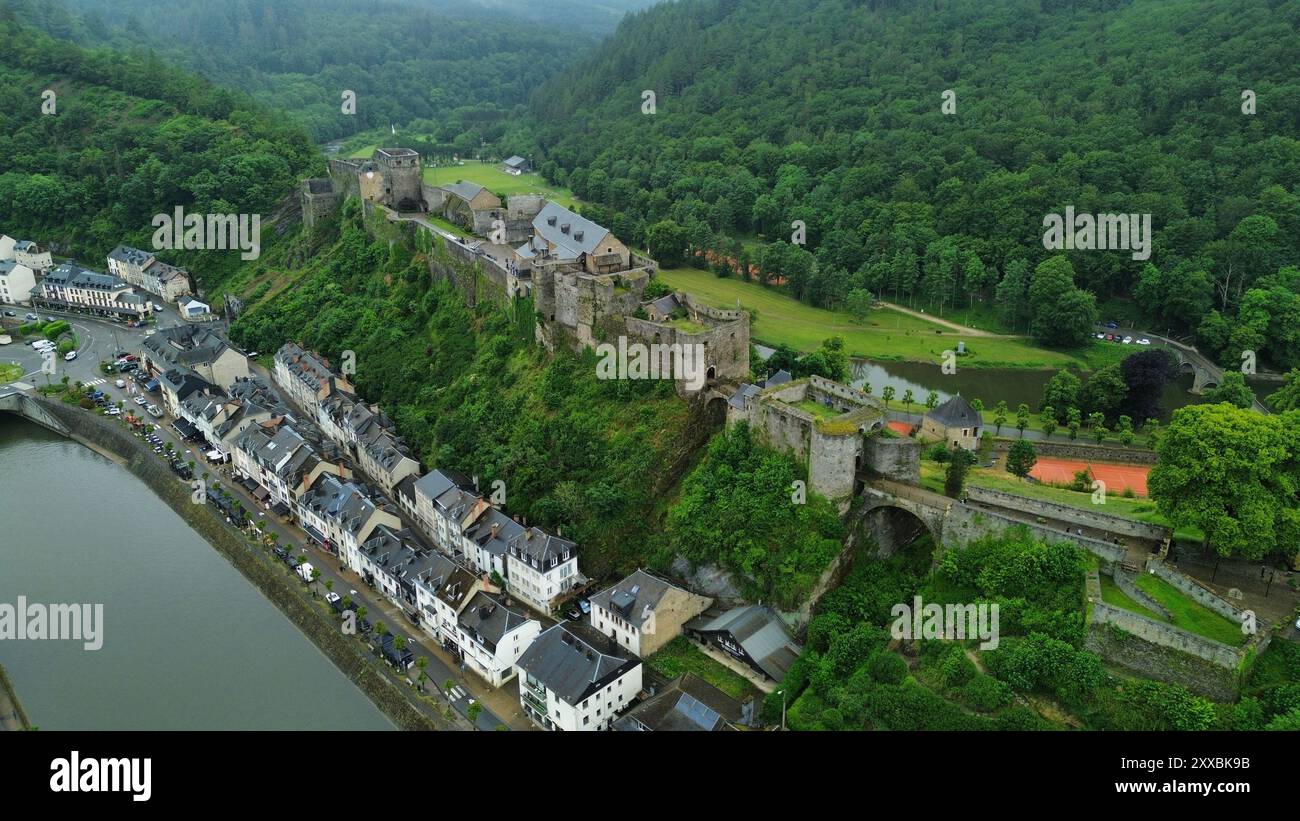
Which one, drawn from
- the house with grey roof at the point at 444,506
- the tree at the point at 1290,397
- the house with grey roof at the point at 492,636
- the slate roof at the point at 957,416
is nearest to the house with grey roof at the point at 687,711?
the house with grey roof at the point at 492,636

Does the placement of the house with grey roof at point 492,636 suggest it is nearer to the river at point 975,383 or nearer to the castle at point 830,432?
the castle at point 830,432

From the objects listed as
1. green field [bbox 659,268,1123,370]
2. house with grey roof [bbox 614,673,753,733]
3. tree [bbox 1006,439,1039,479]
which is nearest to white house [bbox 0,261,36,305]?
green field [bbox 659,268,1123,370]

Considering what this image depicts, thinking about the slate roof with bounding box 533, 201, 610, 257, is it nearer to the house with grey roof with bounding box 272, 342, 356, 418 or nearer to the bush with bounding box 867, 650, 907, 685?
the house with grey roof with bounding box 272, 342, 356, 418

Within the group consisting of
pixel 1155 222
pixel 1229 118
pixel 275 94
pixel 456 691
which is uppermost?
pixel 275 94

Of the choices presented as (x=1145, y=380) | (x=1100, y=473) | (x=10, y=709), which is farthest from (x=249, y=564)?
(x=1145, y=380)

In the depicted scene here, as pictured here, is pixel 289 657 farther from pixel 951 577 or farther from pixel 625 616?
pixel 951 577

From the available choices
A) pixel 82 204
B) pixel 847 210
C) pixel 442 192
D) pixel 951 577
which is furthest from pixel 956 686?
pixel 82 204

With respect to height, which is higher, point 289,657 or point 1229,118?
point 1229,118

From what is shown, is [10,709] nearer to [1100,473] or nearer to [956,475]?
[956,475]
